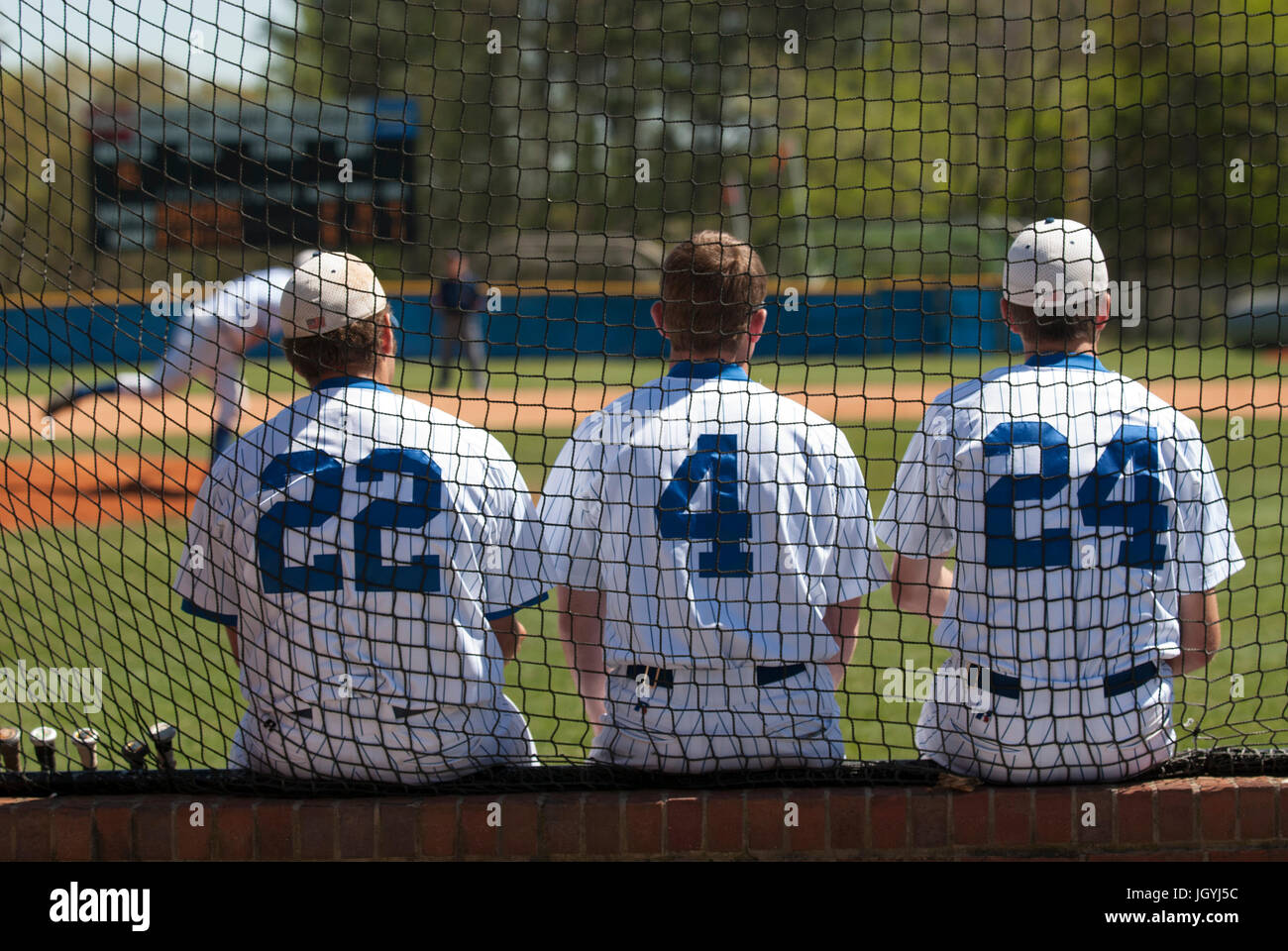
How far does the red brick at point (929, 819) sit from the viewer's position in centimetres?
292

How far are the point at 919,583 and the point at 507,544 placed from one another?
0.96 m

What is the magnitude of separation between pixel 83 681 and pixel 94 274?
1.78 metres

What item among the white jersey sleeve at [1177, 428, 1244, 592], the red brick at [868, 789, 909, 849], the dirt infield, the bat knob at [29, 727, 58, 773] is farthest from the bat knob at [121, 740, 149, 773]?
the dirt infield

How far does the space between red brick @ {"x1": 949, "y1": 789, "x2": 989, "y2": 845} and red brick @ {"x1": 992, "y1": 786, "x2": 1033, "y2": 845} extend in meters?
0.02

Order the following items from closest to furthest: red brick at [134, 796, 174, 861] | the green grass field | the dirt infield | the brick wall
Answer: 1. the brick wall
2. red brick at [134, 796, 174, 861]
3. the green grass field
4. the dirt infield

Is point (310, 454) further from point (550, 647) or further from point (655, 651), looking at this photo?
point (550, 647)

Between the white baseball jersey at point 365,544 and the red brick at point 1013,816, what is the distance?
1193mm

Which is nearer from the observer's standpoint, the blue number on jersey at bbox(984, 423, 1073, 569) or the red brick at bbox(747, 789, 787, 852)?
the blue number on jersey at bbox(984, 423, 1073, 569)

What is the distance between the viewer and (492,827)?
2.95 meters

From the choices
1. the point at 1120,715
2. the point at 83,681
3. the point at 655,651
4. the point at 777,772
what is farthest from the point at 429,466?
the point at 83,681

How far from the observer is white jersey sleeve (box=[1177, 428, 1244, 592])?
271cm

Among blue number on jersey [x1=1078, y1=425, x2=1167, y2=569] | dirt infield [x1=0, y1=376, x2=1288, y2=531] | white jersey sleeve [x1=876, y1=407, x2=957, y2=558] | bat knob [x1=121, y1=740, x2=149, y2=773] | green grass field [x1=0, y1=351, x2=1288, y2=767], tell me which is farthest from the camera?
dirt infield [x1=0, y1=376, x2=1288, y2=531]

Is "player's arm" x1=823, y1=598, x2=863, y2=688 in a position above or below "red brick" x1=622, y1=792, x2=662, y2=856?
above

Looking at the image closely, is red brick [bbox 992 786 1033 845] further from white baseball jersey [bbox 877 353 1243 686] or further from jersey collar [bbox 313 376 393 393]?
jersey collar [bbox 313 376 393 393]
